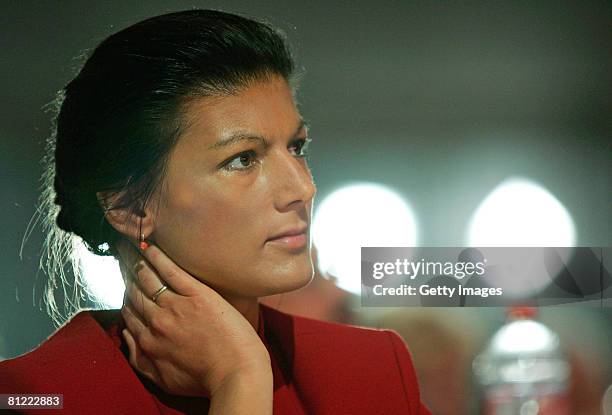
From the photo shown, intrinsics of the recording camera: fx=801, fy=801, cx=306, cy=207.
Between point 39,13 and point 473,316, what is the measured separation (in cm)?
98

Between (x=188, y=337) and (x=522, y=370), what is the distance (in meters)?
0.84

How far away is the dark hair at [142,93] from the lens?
1107mm

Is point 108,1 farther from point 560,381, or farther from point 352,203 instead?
point 560,381

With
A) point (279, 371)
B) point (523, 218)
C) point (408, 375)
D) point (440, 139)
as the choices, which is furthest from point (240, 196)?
point (523, 218)

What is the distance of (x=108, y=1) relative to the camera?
1.47m

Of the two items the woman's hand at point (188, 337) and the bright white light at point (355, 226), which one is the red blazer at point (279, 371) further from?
the bright white light at point (355, 226)

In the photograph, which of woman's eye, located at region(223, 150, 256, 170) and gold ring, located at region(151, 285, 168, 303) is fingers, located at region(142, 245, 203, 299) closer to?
gold ring, located at region(151, 285, 168, 303)

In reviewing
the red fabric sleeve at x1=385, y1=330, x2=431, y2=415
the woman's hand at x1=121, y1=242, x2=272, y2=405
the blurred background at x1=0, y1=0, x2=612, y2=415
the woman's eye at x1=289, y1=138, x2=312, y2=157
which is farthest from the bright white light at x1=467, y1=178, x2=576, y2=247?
the woman's hand at x1=121, y1=242, x2=272, y2=405

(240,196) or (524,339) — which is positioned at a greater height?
(240,196)

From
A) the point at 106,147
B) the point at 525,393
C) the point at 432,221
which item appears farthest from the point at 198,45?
the point at 525,393

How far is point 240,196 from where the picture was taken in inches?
44.0

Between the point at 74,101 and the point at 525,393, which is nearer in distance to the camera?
the point at 74,101

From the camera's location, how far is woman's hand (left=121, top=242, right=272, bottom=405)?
110 cm

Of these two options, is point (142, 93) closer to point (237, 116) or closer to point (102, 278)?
point (237, 116)
